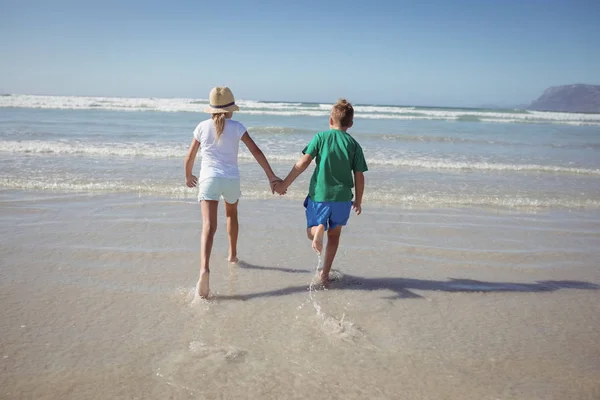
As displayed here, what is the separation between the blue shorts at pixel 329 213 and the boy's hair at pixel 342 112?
2.43ft


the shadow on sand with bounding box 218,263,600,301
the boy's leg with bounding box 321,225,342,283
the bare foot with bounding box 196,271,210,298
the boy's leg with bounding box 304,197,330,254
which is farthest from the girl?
the boy's leg with bounding box 321,225,342,283

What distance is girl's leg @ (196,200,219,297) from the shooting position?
3.71 m

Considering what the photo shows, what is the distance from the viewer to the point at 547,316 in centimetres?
361

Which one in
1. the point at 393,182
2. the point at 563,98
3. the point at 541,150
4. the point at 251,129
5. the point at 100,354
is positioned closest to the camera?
the point at 100,354

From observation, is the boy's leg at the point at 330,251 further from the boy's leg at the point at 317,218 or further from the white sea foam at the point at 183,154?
the white sea foam at the point at 183,154

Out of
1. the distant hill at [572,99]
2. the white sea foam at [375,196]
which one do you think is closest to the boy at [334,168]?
the white sea foam at [375,196]

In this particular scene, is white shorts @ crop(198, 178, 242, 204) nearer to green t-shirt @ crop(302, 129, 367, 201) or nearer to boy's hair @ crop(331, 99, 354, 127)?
green t-shirt @ crop(302, 129, 367, 201)

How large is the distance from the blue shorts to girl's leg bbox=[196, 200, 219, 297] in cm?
91

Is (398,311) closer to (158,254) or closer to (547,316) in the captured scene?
(547,316)

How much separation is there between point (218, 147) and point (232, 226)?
0.91 m

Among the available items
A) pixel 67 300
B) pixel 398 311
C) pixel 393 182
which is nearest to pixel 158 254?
pixel 67 300

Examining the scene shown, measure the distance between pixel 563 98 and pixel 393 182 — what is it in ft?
292

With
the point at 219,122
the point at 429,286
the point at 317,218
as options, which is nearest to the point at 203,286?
the point at 317,218

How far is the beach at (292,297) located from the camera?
8.55 ft
